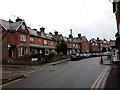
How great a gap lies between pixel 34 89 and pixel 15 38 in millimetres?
33327

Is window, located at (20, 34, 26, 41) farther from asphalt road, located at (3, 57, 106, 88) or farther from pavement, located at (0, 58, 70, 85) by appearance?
asphalt road, located at (3, 57, 106, 88)

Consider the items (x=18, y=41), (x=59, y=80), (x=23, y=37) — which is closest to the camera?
(x=59, y=80)

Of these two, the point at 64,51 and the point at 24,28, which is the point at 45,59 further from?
the point at 64,51

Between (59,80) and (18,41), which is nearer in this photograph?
(59,80)

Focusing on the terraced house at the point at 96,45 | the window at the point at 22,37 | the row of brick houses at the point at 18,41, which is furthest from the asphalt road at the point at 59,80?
the terraced house at the point at 96,45

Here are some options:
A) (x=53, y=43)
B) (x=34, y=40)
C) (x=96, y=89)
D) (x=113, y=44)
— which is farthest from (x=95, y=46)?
(x=96, y=89)

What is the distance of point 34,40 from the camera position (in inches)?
2160

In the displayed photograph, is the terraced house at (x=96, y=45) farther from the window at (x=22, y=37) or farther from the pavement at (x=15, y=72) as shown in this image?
the pavement at (x=15, y=72)

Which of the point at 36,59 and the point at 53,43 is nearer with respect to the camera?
the point at 36,59

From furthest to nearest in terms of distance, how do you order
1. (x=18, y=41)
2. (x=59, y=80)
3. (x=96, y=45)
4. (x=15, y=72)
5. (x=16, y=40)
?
(x=96, y=45)
(x=18, y=41)
(x=16, y=40)
(x=15, y=72)
(x=59, y=80)

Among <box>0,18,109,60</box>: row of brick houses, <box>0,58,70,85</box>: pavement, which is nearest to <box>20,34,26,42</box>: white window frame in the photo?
<box>0,18,109,60</box>: row of brick houses

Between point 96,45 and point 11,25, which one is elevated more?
point 11,25

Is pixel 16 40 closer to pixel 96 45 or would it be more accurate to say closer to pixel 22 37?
pixel 22 37

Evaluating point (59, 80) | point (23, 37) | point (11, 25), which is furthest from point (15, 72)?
point (11, 25)
